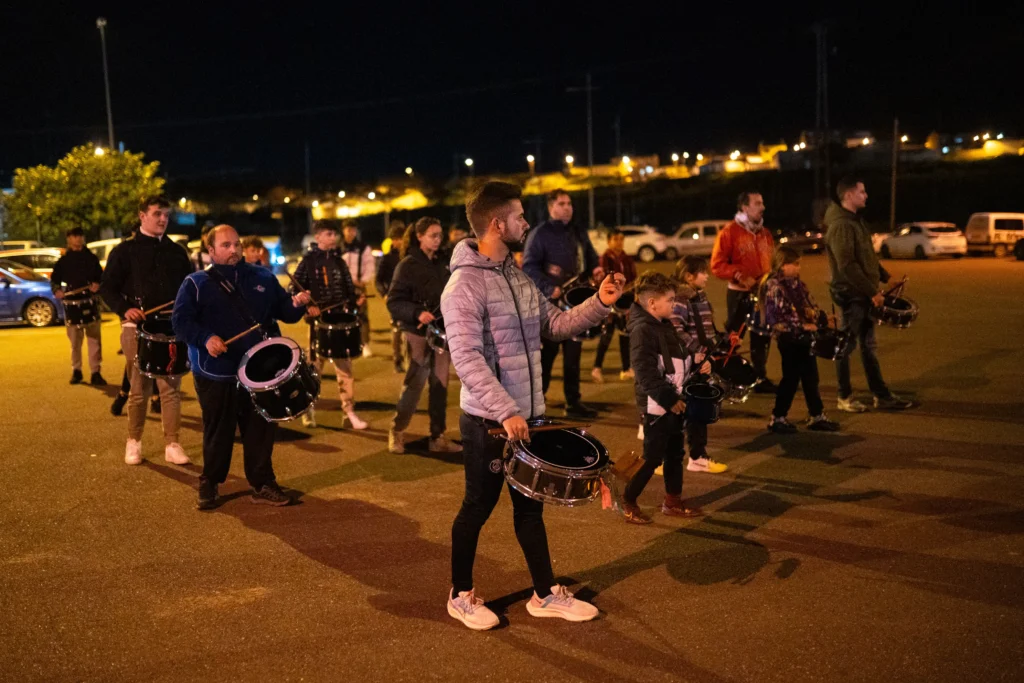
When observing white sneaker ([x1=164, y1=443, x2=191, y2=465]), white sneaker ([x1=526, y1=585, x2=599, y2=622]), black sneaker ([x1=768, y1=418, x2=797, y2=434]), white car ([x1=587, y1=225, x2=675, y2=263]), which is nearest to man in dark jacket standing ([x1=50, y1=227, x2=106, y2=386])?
white sneaker ([x1=164, y1=443, x2=191, y2=465])

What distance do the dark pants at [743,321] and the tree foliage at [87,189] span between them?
26.5 m

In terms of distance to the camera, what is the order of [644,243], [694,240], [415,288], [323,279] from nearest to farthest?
1. [415,288]
2. [323,279]
3. [644,243]
4. [694,240]

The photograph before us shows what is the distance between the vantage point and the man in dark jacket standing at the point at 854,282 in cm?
965

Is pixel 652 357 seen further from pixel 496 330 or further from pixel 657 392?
pixel 496 330

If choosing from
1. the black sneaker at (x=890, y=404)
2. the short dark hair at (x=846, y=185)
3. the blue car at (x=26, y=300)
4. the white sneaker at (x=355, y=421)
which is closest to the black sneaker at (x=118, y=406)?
the white sneaker at (x=355, y=421)

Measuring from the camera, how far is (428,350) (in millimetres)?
8406

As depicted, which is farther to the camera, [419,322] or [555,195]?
[555,195]

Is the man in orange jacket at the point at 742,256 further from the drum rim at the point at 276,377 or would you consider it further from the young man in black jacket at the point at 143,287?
the young man in black jacket at the point at 143,287

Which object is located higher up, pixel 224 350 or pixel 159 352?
pixel 224 350

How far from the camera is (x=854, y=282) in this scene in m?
9.68

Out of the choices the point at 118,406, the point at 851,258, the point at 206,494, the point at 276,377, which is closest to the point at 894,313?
the point at 851,258

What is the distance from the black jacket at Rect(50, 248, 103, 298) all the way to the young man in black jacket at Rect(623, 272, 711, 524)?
844cm

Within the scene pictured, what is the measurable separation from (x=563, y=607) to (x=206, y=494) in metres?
3.15

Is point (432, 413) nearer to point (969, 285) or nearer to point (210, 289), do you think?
point (210, 289)
